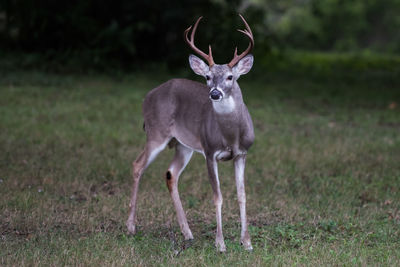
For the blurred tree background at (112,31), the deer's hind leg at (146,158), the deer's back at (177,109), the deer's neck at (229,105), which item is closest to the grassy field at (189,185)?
the deer's hind leg at (146,158)

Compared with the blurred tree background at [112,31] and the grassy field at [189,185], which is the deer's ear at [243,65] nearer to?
the grassy field at [189,185]

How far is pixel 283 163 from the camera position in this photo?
8727mm

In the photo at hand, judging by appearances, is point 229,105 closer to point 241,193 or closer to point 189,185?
point 241,193

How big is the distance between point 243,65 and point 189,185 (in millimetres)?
A: 2330

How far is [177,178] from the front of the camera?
6477 millimetres

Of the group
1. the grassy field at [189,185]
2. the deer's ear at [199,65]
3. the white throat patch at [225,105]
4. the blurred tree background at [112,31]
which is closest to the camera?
the grassy field at [189,185]

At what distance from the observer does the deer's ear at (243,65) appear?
5.67 meters

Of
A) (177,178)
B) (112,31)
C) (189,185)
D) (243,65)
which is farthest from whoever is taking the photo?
(112,31)

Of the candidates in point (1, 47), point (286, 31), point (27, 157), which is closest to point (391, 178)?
point (27, 157)

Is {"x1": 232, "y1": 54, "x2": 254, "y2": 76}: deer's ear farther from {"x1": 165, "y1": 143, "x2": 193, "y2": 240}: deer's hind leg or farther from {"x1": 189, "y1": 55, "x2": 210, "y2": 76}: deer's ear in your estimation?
{"x1": 165, "y1": 143, "x2": 193, "y2": 240}: deer's hind leg

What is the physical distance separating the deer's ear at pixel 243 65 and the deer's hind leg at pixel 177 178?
1.18 meters

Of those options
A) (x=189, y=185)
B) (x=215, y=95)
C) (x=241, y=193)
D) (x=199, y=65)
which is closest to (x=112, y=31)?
(x=189, y=185)

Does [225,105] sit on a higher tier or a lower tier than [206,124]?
higher

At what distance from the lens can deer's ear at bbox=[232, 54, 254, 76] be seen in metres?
5.67
